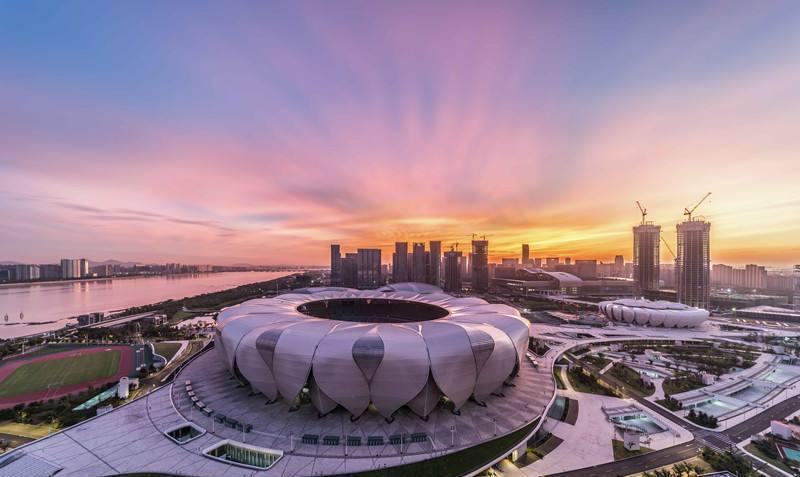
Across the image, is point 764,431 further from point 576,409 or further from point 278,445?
point 278,445

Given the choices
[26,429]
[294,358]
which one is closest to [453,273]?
[294,358]

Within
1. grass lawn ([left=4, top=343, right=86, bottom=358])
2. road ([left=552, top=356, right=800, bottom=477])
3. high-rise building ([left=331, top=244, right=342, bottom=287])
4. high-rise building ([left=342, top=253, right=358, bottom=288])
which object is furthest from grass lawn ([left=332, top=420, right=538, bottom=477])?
high-rise building ([left=331, top=244, right=342, bottom=287])

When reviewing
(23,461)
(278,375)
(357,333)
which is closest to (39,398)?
(23,461)

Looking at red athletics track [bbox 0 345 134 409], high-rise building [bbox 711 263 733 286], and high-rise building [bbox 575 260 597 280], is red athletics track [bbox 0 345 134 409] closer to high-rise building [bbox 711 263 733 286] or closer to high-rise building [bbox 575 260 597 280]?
high-rise building [bbox 575 260 597 280]

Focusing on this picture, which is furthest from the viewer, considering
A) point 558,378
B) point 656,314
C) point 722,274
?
point 722,274

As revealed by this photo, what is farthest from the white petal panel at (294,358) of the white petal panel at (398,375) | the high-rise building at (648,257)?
the high-rise building at (648,257)

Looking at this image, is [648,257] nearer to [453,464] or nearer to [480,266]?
[480,266]

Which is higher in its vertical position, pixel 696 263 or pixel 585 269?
pixel 696 263

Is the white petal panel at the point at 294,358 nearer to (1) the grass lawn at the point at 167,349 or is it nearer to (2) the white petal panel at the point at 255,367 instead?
(2) the white petal panel at the point at 255,367
